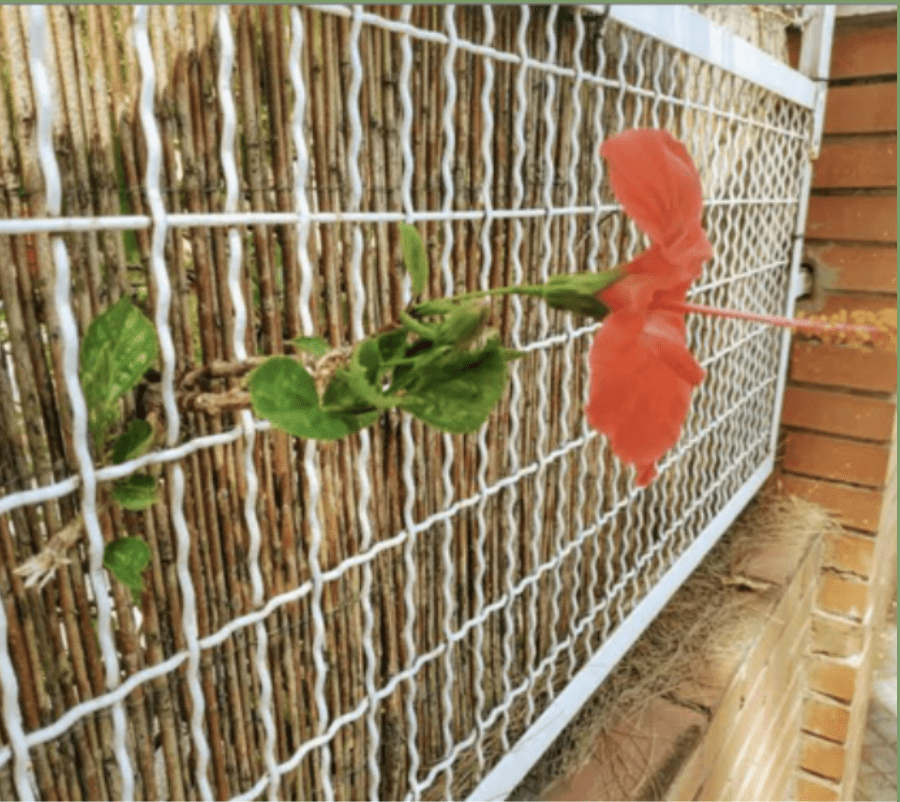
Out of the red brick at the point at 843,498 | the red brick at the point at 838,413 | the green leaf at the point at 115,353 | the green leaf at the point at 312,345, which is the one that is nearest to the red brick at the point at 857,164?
the red brick at the point at 838,413

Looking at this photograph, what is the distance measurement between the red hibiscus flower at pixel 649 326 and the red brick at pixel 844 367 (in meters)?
1.85

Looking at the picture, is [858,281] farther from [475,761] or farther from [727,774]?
[475,761]

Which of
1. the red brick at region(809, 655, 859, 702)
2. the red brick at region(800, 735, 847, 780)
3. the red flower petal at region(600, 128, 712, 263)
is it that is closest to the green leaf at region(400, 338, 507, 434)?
the red flower petal at region(600, 128, 712, 263)

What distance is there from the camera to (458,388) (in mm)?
537

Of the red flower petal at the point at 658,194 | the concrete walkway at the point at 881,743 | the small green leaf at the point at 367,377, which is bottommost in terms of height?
the concrete walkway at the point at 881,743

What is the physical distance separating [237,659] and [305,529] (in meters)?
0.13

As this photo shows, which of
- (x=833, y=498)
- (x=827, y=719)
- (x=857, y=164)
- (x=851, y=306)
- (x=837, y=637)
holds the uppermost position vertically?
(x=857, y=164)

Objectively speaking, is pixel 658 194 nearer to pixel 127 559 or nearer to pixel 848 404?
pixel 127 559

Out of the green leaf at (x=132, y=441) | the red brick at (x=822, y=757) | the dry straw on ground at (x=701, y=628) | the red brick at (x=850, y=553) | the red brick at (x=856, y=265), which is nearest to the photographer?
the green leaf at (x=132, y=441)

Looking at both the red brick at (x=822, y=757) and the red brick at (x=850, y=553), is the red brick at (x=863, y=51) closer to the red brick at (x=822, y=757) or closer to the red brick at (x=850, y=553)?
the red brick at (x=850, y=553)

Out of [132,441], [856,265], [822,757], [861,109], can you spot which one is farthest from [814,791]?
[132,441]

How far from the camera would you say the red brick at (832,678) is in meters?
2.40

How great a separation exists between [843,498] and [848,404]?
294 mm

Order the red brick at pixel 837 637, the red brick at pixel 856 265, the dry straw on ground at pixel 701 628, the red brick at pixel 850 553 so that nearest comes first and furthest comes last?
the dry straw on ground at pixel 701 628 < the red brick at pixel 856 265 < the red brick at pixel 850 553 < the red brick at pixel 837 637
